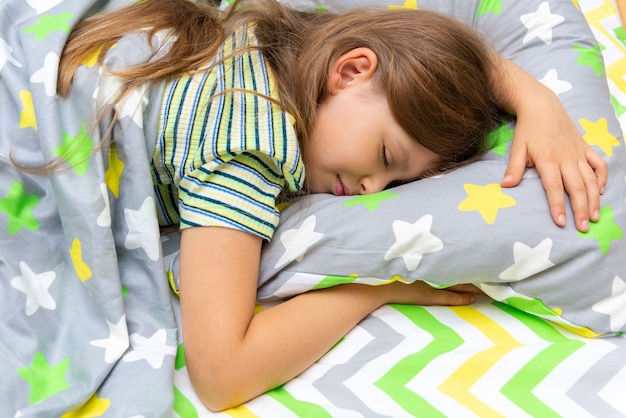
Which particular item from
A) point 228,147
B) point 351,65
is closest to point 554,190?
point 351,65

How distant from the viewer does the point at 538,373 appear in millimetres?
883

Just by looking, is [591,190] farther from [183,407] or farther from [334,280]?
[183,407]

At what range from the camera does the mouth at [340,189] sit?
1.03 meters

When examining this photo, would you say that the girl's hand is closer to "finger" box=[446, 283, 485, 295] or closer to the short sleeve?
"finger" box=[446, 283, 485, 295]

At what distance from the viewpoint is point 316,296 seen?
0.95 meters

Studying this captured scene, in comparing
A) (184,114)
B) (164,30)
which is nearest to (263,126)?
(184,114)

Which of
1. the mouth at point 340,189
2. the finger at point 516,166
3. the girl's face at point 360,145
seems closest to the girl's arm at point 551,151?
the finger at point 516,166

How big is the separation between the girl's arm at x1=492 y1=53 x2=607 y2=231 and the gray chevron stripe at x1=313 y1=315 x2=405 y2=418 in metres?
0.27

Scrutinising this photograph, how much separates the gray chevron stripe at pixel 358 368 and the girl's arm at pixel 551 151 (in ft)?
0.89

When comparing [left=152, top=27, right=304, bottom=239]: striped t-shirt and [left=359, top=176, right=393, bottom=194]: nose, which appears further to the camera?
[left=359, top=176, right=393, bottom=194]: nose

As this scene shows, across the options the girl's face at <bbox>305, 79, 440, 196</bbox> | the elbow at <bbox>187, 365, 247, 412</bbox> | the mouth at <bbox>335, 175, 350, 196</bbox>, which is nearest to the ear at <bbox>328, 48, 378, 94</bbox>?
the girl's face at <bbox>305, 79, 440, 196</bbox>

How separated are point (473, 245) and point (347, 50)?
0.35 m

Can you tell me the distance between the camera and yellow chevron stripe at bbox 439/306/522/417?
0.86m

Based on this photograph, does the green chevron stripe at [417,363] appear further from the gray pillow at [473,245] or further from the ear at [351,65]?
the ear at [351,65]
